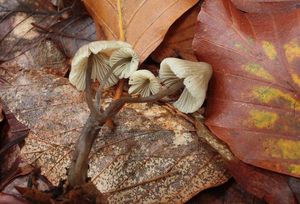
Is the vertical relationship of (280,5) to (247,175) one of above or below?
above

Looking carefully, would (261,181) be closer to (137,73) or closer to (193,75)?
(193,75)

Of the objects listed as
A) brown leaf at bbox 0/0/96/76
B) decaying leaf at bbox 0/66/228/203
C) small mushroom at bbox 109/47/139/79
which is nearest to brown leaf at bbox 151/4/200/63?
small mushroom at bbox 109/47/139/79

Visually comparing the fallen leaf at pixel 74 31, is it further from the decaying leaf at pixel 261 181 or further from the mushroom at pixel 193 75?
the decaying leaf at pixel 261 181

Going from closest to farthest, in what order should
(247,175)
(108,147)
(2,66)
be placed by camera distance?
1. (247,175)
2. (108,147)
3. (2,66)

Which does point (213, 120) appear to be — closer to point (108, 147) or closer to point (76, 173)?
point (108, 147)

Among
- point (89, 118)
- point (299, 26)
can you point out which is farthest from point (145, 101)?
point (299, 26)

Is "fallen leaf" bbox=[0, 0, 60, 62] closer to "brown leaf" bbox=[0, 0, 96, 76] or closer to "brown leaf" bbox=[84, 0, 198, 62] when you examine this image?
"brown leaf" bbox=[0, 0, 96, 76]

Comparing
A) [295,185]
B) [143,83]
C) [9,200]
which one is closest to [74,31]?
[143,83]
